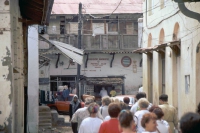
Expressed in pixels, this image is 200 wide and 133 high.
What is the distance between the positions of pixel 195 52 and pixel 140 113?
Answer: 4916 mm

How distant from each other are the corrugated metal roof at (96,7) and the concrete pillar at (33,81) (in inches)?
665

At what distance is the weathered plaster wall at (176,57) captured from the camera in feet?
44.0

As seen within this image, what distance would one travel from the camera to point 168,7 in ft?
58.3

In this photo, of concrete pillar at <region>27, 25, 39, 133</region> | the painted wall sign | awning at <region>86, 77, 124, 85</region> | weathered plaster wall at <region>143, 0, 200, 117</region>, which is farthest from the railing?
concrete pillar at <region>27, 25, 39, 133</region>

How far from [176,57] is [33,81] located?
560cm

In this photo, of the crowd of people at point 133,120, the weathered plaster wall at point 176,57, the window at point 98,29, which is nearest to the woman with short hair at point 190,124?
the crowd of people at point 133,120

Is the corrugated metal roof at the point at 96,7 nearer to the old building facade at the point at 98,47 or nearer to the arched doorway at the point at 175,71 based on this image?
the old building facade at the point at 98,47

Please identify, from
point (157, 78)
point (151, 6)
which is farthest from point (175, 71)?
point (151, 6)

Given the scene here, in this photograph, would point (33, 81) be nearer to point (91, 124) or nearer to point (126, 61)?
point (91, 124)

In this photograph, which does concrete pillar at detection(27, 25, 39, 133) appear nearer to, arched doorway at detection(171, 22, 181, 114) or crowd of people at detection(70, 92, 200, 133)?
arched doorway at detection(171, 22, 181, 114)

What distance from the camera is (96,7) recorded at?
1395 inches

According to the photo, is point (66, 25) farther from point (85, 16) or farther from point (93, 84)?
point (93, 84)

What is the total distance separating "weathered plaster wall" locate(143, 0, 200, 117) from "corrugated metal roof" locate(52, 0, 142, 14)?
12267mm

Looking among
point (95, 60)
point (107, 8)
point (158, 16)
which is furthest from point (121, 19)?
point (158, 16)
